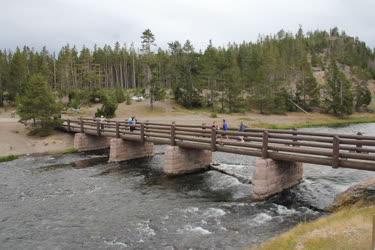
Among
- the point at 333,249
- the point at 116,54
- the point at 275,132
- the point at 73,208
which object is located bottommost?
the point at 73,208

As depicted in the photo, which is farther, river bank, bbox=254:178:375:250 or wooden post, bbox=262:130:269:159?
wooden post, bbox=262:130:269:159

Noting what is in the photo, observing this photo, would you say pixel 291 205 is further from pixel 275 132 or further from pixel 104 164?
pixel 104 164

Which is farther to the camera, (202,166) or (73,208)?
(202,166)

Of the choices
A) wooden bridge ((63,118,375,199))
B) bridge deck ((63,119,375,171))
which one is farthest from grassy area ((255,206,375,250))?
wooden bridge ((63,118,375,199))

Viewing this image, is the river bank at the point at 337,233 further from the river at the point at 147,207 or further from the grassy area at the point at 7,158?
the grassy area at the point at 7,158

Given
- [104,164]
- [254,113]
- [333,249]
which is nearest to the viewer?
[333,249]

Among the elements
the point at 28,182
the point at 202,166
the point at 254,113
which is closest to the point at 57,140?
the point at 28,182

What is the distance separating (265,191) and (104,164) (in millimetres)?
15951

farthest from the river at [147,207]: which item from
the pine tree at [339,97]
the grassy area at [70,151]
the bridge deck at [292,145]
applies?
the pine tree at [339,97]

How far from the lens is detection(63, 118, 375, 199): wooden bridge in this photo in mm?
18191

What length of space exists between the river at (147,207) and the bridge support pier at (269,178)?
1.73ft

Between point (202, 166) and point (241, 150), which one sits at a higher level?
point (241, 150)

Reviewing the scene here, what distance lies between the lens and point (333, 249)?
10781 millimetres

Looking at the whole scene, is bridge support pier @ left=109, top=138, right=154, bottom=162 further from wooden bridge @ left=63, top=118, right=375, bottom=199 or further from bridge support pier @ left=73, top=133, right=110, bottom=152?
bridge support pier @ left=73, top=133, right=110, bottom=152
